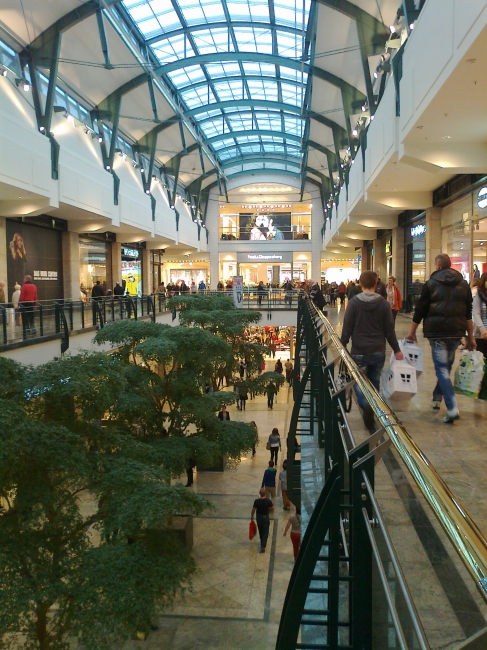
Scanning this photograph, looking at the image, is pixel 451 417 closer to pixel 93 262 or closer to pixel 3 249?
pixel 3 249

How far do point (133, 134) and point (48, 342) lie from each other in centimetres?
2064

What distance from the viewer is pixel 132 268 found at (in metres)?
35.7


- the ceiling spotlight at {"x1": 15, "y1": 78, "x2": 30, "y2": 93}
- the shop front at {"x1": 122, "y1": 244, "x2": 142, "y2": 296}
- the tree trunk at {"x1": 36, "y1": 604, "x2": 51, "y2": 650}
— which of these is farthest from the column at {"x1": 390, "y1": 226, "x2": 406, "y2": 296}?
the tree trunk at {"x1": 36, "y1": 604, "x2": 51, "y2": 650}

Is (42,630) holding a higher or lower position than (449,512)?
lower

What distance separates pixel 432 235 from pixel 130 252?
21.6 m

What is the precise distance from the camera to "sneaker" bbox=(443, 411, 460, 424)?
5.31m

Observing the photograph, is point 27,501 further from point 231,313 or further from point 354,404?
point 231,313

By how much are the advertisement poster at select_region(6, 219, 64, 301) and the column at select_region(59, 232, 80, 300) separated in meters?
0.20

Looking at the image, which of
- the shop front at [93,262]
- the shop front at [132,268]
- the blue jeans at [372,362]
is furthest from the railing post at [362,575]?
the shop front at [132,268]

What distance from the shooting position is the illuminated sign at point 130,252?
3351 cm

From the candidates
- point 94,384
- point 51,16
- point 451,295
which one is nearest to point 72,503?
point 94,384

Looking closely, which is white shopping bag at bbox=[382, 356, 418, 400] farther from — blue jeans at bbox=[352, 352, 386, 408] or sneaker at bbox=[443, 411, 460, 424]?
sneaker at bbox=[443, 411, 460, 424]

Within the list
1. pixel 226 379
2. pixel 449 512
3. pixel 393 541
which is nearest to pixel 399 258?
pixel 226 379

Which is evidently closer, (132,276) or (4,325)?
(4,325)
